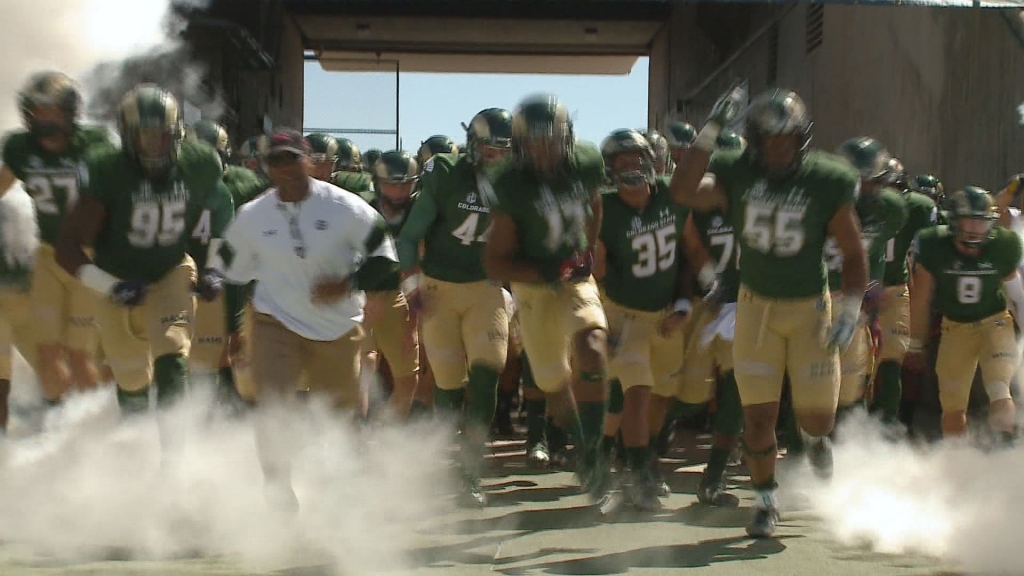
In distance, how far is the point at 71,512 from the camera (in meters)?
5.44

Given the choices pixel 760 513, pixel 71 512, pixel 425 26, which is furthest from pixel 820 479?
pixel 425 26

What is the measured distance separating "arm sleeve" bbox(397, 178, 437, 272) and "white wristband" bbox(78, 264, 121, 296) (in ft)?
5.02

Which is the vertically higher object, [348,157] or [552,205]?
[348,157]

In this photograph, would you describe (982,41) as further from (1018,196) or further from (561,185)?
(561,185)

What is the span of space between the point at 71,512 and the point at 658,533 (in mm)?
2638

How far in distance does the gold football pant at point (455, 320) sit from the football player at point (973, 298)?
9.79ft

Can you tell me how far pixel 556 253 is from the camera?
5.71m

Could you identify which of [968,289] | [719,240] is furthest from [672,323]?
[968,289]

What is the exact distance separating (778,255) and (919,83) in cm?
757

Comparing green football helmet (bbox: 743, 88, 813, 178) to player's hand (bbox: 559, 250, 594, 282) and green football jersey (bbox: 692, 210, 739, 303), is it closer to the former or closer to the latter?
player's hand (bbox: 559, 250, 594, 282)

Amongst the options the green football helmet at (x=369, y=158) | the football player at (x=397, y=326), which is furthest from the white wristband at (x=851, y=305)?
the green football helmet at (x=369, y=158)

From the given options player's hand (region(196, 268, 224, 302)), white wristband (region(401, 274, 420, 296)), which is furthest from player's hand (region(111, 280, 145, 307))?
white wristband (region(401, 274, 420, 296))

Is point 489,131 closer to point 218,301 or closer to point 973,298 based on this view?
point 218,301

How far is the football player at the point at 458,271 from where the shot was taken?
648 centimetres
